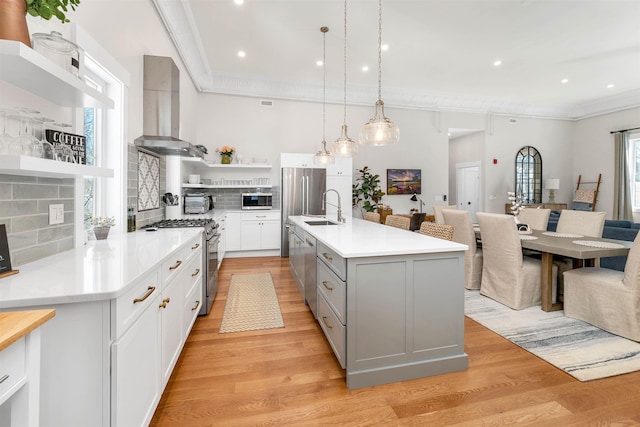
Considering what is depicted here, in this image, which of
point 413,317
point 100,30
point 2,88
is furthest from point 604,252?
point 100,30

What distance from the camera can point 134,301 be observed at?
123 centimetres

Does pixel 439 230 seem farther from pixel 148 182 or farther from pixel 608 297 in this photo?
pixel 148 182

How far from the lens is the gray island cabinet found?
1.87 m

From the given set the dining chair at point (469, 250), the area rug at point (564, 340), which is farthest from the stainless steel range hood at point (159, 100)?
the area rug at point (564, 340)

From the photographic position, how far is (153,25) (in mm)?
3176

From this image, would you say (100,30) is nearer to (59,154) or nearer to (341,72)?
(59,154)

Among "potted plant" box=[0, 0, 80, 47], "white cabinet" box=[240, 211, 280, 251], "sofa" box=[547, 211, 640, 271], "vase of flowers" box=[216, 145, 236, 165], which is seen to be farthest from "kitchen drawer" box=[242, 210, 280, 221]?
"sofa" box=[547, 211, 640, 271]

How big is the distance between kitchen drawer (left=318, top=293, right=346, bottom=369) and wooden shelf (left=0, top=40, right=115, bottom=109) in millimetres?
1918

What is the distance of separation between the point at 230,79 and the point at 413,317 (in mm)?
5731

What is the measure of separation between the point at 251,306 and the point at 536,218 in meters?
4.20

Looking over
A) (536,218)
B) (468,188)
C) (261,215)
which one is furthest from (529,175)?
(261,215)

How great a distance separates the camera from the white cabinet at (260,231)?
565 cm

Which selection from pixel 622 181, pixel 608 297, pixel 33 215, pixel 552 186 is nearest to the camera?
pixel 33 215

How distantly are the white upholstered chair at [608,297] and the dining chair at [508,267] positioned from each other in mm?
288
